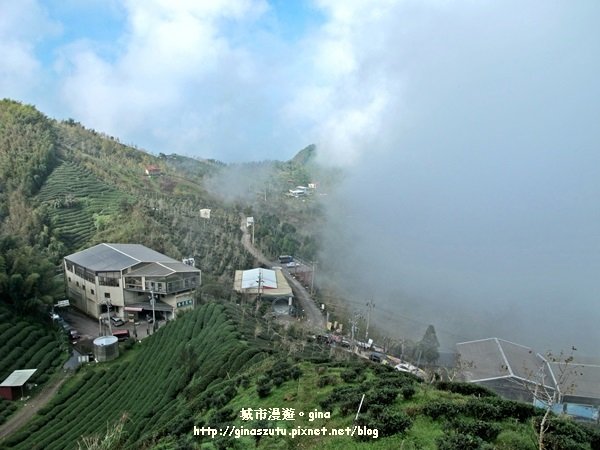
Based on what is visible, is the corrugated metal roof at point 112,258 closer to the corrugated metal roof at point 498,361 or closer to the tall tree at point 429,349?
the tall tree at point 429,349

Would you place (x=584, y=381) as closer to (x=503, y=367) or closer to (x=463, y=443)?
(x=503, y=367)

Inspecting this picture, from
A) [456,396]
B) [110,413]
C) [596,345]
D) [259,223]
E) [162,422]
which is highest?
[259,223]

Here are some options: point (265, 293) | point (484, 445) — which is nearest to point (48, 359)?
point (265, 293)

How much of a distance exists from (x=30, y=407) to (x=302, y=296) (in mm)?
25111

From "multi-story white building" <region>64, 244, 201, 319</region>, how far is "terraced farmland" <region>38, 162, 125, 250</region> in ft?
38.2

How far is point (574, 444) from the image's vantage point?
6.47 m

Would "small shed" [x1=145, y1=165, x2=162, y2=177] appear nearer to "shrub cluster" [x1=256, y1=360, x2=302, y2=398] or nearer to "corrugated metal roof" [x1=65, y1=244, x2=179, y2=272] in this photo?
"corrugated metal roof" [x1=65, y1=244, x2=179, y2=272]

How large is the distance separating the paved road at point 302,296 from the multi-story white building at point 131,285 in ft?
32.0

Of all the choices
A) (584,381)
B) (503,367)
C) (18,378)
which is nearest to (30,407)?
(18,378)

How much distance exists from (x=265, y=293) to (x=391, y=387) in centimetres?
2770

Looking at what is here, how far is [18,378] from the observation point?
2062 cm

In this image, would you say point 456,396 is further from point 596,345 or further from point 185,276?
point 596,345

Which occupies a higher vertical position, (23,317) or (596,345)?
(23,317)

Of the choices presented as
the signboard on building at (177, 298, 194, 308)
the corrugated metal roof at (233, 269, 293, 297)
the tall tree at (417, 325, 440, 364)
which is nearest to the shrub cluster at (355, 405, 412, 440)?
the tall tree at (417, 325, 440, 364)
